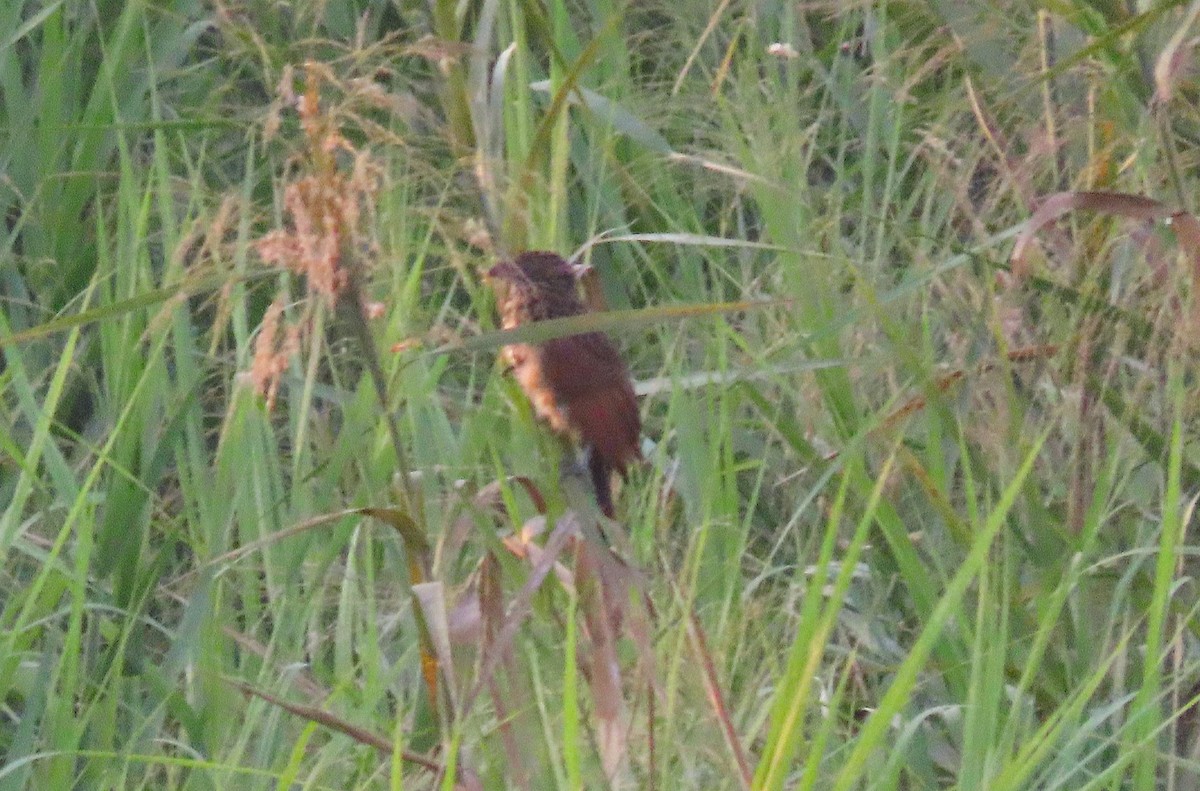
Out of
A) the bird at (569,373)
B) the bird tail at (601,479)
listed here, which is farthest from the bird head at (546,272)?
the bird tail at (601,479)

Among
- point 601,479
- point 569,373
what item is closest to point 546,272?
point 569,373

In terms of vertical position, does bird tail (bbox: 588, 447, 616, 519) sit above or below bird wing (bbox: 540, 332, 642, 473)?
below

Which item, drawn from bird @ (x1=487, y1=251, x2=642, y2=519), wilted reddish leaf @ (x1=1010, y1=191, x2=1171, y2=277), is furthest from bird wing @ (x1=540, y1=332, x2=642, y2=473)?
wilted reddish leaf @ (x1=1010, y1=191, x2=1171, y2=277)

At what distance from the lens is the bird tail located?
4.94 ft

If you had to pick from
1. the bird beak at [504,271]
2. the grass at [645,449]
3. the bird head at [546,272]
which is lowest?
the grass at [645,449]

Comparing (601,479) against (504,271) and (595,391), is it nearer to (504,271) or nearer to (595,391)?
(595,391)

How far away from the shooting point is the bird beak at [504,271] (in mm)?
1342

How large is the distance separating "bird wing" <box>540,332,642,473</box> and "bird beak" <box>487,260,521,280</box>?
8 centimetres

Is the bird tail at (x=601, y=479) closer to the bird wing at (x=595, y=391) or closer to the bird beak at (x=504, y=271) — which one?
the bird wing at (x=595, y=391)

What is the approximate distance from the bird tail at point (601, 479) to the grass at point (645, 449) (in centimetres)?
4

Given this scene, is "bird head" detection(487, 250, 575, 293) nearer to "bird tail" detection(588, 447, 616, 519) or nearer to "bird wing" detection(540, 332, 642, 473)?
"bird wing" detection(540, 332, 642, 473)

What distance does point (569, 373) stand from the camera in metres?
1.44

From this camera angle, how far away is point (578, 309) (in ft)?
4.75

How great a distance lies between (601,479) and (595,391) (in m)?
0.11
